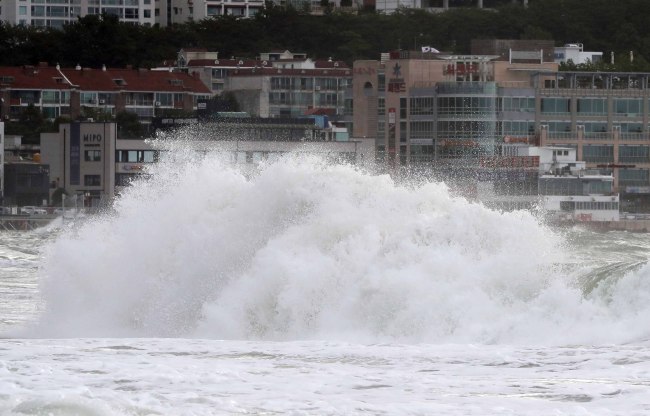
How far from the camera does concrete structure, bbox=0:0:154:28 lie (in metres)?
134

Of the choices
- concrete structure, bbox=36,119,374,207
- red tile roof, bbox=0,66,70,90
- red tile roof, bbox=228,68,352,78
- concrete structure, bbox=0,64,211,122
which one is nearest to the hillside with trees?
red tile roof, bbox=228,68,352,78

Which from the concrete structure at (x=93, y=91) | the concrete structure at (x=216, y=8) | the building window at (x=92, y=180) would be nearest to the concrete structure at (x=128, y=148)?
the building window at (x=92, y=180)

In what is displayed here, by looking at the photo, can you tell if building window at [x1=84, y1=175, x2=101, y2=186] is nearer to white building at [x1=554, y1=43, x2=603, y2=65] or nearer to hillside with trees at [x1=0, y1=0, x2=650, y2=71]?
hillside with trees at [x1=0, y1=0, x2=650, y2=71]

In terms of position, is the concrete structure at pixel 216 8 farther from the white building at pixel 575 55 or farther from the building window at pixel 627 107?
the building window at pixel 627 107

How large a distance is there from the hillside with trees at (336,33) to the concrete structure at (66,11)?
4.86 m

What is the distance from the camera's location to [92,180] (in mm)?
91812

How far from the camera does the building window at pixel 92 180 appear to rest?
300 ft

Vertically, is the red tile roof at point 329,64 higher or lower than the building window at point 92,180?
higher

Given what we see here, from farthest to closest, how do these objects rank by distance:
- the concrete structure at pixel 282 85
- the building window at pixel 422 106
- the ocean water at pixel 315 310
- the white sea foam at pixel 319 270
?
the concrete structure at pixel 282 85 < the building window at pixel 422 106 < the white sea foam at pixel 319 270 < the ocean water at pixel 315 310

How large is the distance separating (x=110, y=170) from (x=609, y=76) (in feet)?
86.7

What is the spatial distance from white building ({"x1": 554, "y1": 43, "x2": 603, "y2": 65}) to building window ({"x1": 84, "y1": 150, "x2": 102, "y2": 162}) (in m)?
33.1

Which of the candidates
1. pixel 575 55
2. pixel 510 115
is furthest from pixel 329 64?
pixel 510 115

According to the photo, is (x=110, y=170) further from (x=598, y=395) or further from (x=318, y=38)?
(x=598, y=395)

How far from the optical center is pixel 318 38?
129m
